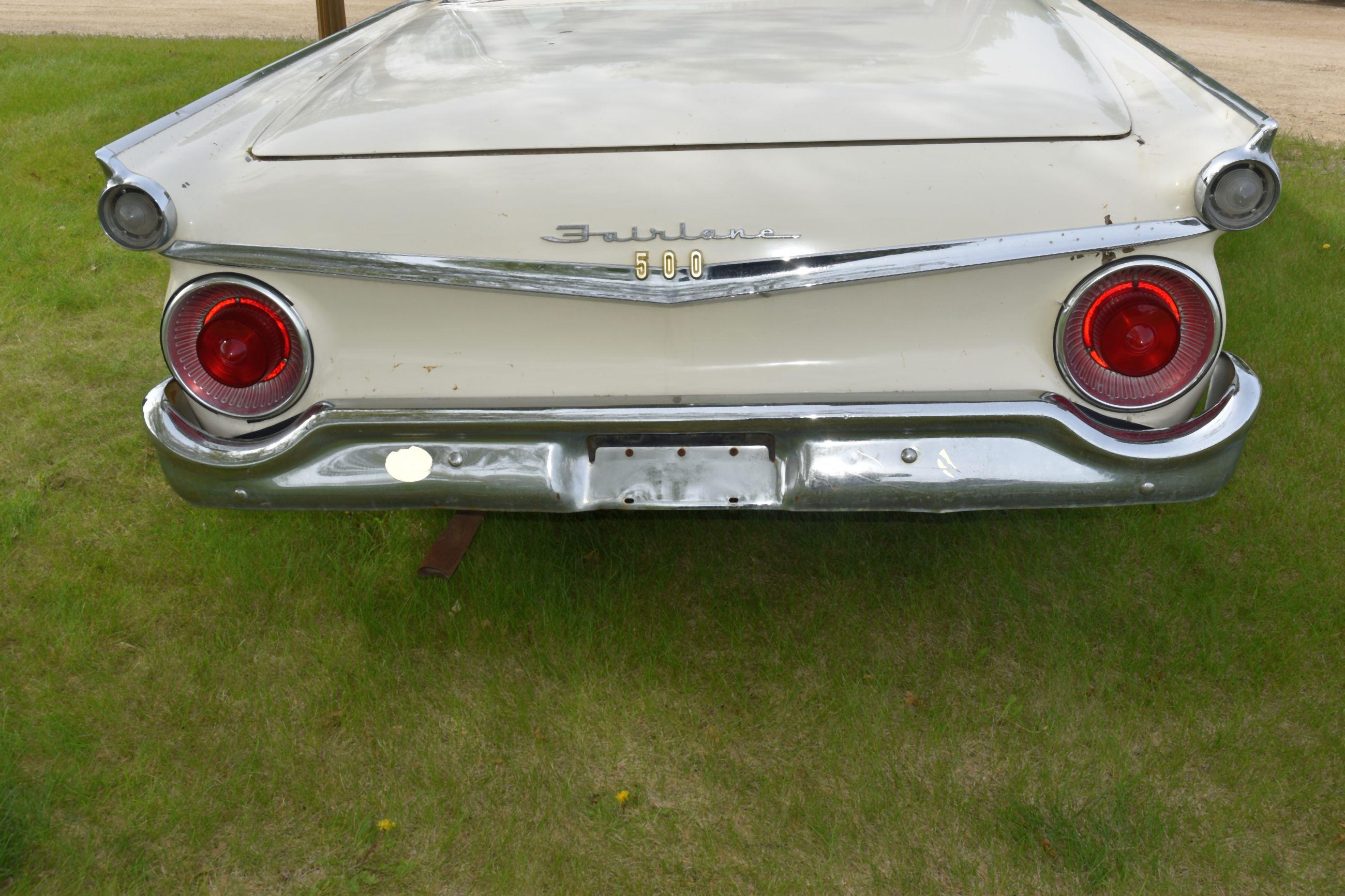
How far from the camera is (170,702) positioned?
2.46 metres

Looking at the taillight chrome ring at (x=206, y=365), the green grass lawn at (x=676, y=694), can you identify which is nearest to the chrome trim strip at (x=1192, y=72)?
the green grass lawn at (x=676, y=694)

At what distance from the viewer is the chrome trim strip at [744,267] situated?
1.94 m

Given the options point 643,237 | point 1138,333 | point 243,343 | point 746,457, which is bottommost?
point 746,457

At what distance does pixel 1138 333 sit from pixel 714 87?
3.06 feet

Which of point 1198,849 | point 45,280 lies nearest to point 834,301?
point 1198,849

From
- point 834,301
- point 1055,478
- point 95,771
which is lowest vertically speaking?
point 95,771

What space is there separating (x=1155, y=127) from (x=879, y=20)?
0.96 meters

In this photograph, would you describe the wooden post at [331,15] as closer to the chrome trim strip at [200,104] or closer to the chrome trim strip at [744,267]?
the chrome trim strip at [200,104]

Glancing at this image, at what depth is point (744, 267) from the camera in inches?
77.1

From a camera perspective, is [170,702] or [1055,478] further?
[170,702]

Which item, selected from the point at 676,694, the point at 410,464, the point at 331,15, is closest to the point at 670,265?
the point at 410,464

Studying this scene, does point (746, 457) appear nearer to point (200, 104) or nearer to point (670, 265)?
point (670, 265)

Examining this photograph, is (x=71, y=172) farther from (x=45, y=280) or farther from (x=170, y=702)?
(x=170, y=702)

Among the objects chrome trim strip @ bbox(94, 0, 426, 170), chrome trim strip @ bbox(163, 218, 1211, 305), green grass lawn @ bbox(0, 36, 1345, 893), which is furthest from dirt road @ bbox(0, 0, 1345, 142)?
chrome trim strip @ bbox(94, 0, 426, 170)
